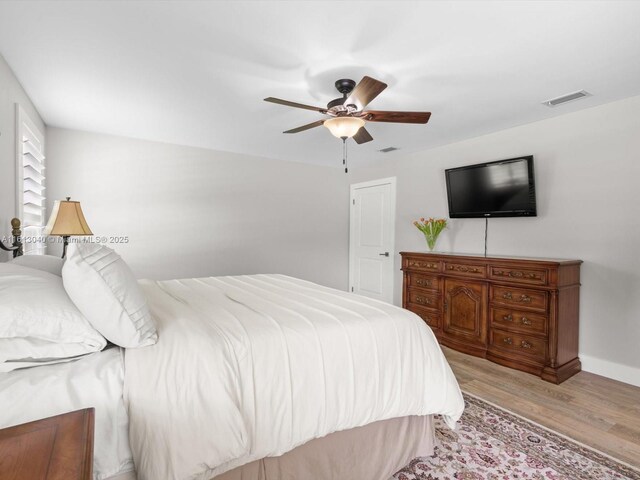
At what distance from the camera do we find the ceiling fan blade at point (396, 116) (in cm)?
239

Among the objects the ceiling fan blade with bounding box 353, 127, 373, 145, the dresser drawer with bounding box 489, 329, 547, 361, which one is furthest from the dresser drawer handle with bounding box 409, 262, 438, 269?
the ceiling fan blade with bounding box 353, 127, 373, 145

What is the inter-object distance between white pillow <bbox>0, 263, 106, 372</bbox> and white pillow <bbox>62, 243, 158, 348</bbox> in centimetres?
4

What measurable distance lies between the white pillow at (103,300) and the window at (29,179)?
77.0 inches

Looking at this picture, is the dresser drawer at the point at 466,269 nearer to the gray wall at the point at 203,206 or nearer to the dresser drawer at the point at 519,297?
the dresser drawer at the point at 519,297

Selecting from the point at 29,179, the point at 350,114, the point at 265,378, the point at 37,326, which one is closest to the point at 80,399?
the point at 37,326

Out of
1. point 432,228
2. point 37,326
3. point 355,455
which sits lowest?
point 355,455

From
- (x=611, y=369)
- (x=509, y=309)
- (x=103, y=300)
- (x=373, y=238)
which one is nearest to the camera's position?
(x=103, y=300)

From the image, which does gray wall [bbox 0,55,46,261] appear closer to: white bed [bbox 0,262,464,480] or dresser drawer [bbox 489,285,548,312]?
white bed [bbox 0,262,464,480]

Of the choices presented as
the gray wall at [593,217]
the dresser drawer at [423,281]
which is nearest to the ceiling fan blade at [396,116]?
the gray wall at [593,217]

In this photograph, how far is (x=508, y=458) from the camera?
1854mm

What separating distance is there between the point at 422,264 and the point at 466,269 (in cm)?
55

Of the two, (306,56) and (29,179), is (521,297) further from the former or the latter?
(29,179)

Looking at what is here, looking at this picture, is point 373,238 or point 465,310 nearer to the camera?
point 465,310

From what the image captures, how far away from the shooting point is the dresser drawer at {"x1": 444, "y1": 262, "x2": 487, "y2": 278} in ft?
10.9
